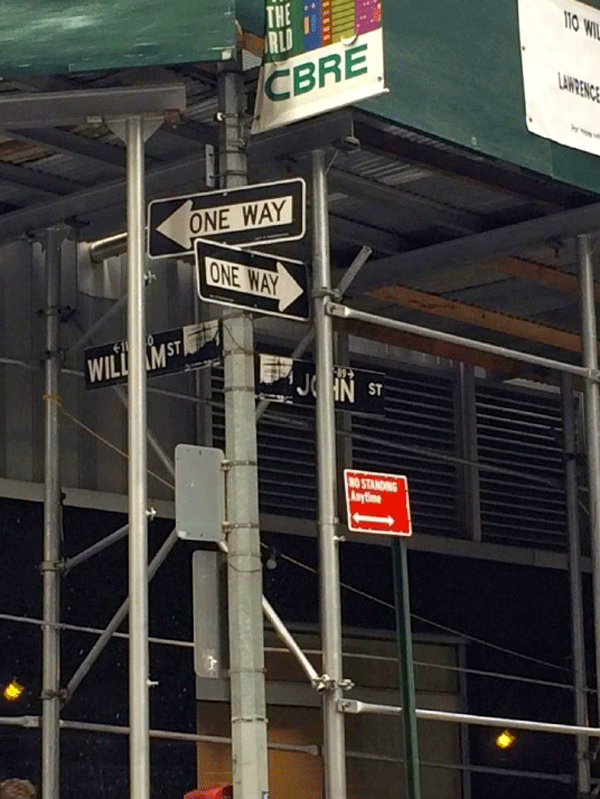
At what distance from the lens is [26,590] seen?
14586mm

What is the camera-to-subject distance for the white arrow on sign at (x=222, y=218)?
420 inches

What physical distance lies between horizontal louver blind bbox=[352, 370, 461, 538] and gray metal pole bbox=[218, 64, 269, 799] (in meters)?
6.72

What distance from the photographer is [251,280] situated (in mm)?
10695

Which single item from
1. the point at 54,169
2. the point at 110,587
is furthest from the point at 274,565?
the point at 54,169

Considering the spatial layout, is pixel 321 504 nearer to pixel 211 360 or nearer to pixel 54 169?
pixel 211 360

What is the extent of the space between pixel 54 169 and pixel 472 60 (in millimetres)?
3110

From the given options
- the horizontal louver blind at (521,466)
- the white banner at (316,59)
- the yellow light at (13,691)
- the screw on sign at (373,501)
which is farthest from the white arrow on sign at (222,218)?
the horizontal louver blind at (521,466)

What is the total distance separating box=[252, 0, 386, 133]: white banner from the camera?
1082 centimetres

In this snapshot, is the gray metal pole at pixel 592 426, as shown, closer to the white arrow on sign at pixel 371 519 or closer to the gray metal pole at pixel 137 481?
the white arrow on sign at pixel 371 519

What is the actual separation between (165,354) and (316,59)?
7.71ft

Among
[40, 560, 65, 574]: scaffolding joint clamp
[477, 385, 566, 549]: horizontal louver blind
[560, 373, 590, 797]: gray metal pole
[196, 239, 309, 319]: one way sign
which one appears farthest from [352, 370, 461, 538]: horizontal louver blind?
[196, 239, 309, 319]: one way sign

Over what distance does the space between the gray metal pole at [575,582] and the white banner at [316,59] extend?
7303 mm

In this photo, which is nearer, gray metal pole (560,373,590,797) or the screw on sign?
the screw on sign

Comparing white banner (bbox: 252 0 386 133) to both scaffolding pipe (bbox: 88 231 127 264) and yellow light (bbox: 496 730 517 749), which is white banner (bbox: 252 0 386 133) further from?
yellow light (bbox: 496 730 517 749)
